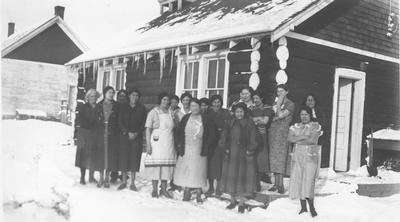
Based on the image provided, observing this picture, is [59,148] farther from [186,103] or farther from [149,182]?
[186,103]

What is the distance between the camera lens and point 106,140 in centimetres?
635

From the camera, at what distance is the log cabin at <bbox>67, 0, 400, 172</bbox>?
7.16 m

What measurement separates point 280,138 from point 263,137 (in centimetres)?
22

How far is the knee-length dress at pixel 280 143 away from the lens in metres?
6.04

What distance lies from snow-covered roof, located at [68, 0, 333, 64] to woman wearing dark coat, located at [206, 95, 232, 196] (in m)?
1.27

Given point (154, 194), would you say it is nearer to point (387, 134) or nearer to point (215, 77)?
point (215, 77)

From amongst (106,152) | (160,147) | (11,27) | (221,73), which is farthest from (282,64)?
(11,27)

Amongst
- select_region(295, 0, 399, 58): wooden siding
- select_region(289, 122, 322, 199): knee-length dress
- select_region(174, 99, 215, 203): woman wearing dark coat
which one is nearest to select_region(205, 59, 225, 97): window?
select_region(295, 0, 399, 58): wooden siding

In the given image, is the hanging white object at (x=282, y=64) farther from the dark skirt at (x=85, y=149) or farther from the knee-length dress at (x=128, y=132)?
the dark skirt at (x=85, y=149)

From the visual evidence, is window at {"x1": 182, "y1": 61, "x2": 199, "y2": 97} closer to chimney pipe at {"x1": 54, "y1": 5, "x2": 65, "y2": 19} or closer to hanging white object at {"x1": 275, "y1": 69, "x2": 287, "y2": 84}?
hanging white object at {"x1": 275, "y1": 69, "x2": 287, "y2": 84}

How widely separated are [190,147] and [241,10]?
376 centimetres

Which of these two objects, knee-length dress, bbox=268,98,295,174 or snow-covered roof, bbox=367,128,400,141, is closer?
knee-length dress, bbox=268,98,295,174

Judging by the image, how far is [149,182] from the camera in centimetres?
694

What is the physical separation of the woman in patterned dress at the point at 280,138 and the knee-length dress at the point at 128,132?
176 cm
